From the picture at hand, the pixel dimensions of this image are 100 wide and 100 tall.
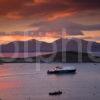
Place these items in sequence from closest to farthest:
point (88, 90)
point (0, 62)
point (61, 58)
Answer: point (88, 90)
point (0, 62)
point (61, 58)

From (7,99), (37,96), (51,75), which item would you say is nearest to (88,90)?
(37,96)

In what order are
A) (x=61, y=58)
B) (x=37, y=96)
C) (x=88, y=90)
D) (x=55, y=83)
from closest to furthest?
(x=37, y=96), (x=88, y=90), (x=55, y=83), (x=61, y=58)

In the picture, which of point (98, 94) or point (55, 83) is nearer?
point (98, 94)

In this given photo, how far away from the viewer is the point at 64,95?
44.0 metres

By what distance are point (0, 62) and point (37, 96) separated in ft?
327

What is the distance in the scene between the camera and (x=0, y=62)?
14150cm

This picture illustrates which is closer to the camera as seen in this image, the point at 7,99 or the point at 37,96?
the point at 7,99

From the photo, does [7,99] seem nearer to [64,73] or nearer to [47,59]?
[64,73]

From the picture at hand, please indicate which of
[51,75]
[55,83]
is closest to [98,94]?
[55,83]

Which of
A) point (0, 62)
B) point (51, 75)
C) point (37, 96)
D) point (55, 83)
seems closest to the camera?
A: point (37, 96)

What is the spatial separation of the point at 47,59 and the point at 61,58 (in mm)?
10550

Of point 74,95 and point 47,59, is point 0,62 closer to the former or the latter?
point 47,59

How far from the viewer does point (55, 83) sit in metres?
60.1

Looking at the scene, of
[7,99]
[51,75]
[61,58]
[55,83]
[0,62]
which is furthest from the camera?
[61,58]
